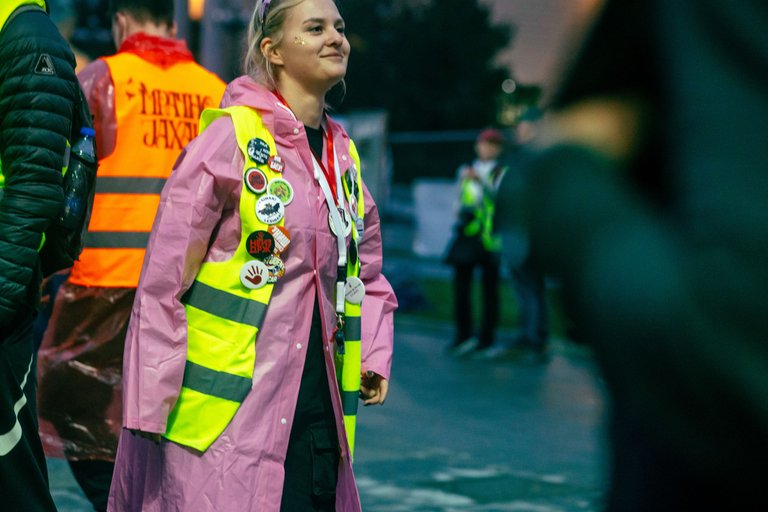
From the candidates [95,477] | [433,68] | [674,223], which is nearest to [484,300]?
[95,477]

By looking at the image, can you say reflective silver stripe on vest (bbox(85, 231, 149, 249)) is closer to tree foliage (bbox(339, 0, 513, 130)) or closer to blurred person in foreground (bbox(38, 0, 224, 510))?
blurred person in foreground (bbox(38, 0, 224, 510))

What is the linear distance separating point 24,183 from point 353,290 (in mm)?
1028

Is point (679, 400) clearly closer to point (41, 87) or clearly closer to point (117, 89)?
point (41, 87)

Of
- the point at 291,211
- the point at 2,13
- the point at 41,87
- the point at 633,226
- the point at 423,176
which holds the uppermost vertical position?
the point at 423,176

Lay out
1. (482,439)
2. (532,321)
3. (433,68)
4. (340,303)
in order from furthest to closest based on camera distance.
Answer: (433,68)
(532,321)
(482,439)
(340,303)

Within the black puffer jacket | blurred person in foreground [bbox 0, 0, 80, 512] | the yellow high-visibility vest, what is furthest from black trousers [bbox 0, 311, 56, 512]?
the yellow high-visibility vest

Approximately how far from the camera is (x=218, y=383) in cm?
321

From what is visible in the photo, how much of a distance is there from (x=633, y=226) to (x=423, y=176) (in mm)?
18402

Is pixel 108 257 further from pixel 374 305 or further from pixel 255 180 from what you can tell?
pixel 255 180

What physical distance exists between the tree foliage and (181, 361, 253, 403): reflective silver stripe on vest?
53.3 metres

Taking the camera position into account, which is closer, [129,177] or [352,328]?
[352,328]

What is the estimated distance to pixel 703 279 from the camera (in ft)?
3.36

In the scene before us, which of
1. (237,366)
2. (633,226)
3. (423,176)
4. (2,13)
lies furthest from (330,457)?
(423,176)

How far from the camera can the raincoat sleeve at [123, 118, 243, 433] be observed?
3164 millimetres
